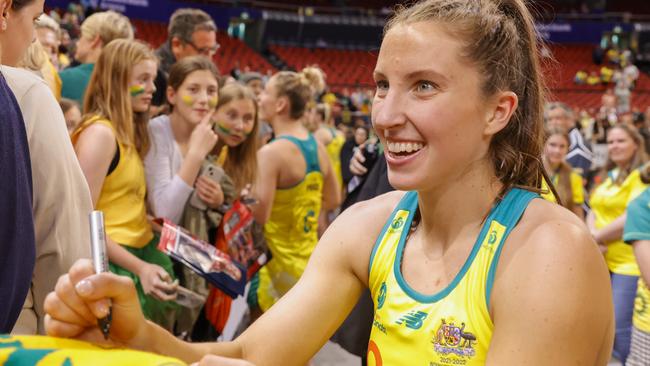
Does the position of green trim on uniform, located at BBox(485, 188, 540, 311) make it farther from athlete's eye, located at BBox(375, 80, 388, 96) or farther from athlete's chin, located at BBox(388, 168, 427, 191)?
athlete's eye, located at BBox(375, 80, 388, 96)

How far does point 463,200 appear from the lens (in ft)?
4.81

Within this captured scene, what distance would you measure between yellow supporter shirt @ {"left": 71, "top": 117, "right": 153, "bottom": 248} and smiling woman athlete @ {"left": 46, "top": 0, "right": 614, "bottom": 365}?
1.44 m

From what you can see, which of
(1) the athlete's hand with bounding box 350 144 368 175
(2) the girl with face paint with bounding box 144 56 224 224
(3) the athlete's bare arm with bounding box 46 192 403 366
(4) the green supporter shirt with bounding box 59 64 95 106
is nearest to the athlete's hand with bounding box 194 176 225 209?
(2) the girl with face paint with bounding box 144 56 224 224

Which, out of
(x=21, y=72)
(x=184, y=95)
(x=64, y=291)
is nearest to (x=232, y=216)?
→ (x=184, y=95)

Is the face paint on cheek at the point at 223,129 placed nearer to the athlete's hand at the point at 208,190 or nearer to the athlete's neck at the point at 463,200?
the athlete's hand at the point at 208,190

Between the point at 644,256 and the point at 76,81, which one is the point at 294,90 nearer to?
the point at 76,81

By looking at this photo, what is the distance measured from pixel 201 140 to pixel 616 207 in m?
2.47

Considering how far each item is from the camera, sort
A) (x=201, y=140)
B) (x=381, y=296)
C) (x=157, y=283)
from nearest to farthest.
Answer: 1. (x=381, y=296)
2. (x=157, y=283)
3. (x=201, y=140)

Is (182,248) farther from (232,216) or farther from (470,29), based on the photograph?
(470,29)

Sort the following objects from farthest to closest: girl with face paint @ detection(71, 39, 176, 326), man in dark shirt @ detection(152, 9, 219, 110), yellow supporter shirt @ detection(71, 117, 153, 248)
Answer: man in dark shirt @ detection(152, 9, 219, 110)
yellow supporter shirt @ detection(71, 117, 153, 248)
girl with face paint @ detection(71, 39, 176, 326)

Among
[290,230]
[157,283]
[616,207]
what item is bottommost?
[290,230]

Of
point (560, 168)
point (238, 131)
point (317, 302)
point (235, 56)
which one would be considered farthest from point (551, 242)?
point (235, 56)

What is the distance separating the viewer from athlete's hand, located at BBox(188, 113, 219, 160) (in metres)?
3.15

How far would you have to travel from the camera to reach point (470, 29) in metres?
1.38
